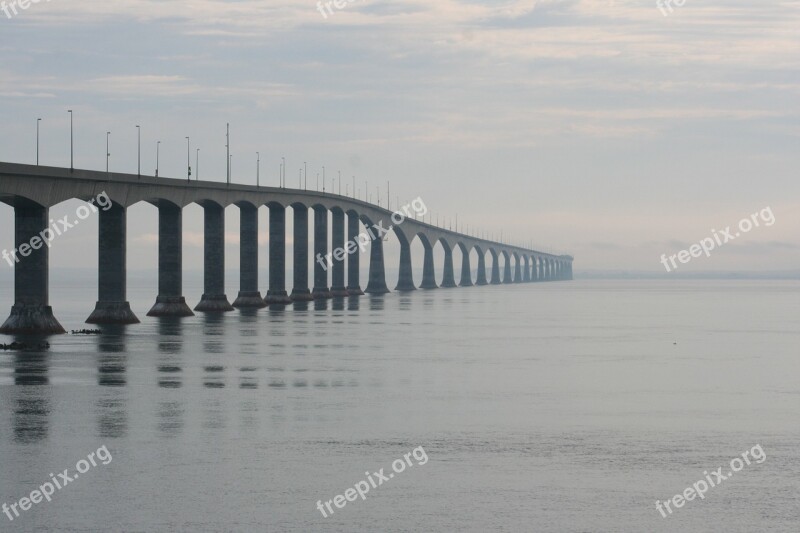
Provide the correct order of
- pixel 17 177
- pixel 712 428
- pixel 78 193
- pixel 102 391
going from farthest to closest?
pixel 78 193, pixel 17 177, pixel 102 391, pixel 712 428

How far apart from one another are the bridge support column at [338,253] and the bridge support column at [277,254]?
27.9m

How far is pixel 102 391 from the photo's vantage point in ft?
138

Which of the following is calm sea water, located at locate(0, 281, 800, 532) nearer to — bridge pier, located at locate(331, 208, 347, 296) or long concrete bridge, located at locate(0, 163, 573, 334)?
long concrete bridge, located at locate(0, 163, 573, 334)

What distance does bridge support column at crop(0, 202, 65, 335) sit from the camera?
242 feet

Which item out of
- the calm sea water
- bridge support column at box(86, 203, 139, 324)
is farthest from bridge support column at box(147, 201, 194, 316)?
the calm sea water

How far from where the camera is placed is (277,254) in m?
134

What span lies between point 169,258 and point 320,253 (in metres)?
56.9

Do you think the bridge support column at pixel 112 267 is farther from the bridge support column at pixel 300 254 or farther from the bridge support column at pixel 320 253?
the bridge support column at pixel 320 253

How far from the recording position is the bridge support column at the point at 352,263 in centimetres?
17488

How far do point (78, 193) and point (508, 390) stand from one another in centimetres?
4640

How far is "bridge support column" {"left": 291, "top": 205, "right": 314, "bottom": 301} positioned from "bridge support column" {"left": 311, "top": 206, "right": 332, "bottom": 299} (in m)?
6.77

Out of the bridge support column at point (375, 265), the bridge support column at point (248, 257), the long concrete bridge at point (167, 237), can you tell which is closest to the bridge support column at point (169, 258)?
the long concrete bridge at point (167, 237)

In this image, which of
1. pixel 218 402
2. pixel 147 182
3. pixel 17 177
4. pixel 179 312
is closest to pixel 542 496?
pixel 218 402

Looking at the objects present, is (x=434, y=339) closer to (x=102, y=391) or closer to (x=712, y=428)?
(x=102, y=391)
